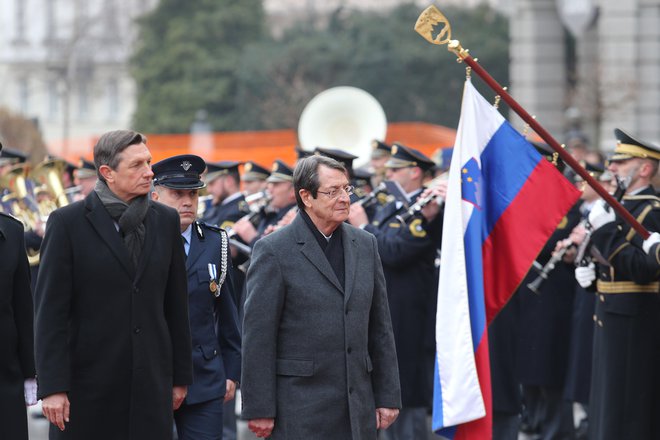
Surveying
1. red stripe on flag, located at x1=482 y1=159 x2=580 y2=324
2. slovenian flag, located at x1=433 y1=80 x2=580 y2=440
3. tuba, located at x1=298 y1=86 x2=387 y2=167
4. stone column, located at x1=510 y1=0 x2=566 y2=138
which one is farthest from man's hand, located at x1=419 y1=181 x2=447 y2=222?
stone column, located at x1=510 y1=0 x2=566 y2=138

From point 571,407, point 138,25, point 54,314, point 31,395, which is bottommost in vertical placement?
point 571,407

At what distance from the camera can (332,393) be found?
6.86 metres

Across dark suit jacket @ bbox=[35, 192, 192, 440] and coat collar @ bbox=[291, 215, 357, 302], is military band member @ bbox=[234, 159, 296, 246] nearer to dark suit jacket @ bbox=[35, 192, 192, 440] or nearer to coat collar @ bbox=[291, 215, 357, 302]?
coat collar @ bbox=[291, 215, 357, 302]

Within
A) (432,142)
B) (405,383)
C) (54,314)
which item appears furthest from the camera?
(432,142)

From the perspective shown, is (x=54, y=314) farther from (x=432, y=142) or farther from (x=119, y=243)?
(x=432, y=142)

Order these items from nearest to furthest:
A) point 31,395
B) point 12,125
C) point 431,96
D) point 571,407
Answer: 1. point 31,395
2. point 571,407
3. point 12,125
4. point 431,96

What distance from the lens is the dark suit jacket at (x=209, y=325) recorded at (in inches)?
307

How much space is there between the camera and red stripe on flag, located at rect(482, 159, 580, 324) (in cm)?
809

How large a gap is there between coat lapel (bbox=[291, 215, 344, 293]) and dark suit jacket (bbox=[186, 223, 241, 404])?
43.4 inches

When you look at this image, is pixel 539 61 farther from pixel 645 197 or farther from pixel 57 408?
pixel 57 408

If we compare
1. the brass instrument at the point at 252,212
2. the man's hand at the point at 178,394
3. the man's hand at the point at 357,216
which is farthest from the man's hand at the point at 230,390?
the brass instrument at the point at 252,212

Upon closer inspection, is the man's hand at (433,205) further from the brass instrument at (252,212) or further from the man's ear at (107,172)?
the man's ear at (107,172)

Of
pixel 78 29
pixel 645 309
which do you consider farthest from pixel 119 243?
pixel 78 29

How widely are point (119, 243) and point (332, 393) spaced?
3.99 ft
